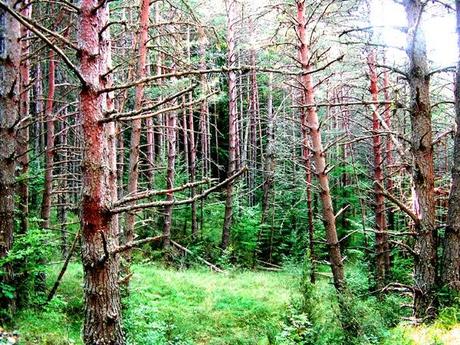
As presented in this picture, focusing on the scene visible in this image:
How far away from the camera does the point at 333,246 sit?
836 cm

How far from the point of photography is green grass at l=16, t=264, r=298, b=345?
268 inches

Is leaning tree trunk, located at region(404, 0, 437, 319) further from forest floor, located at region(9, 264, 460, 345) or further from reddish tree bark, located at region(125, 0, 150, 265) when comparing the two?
reddish tree bark, located at region(125, 0, 150, 265)

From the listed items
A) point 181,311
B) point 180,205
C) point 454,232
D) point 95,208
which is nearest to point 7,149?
point 180,205

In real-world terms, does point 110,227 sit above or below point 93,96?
below

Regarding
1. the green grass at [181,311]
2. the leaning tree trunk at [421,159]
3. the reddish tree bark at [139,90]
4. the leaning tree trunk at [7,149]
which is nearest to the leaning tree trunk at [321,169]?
the green grass at [181,311]

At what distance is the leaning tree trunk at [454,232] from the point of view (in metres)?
5.88

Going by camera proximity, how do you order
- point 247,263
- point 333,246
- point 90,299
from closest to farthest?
1. point 90,299
2. point 333,246
3. point 247,263

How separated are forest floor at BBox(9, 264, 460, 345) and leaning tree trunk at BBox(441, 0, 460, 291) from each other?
646 mm

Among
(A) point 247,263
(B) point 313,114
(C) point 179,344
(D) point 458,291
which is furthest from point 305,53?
(A) point 247,263

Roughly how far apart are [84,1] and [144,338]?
15.9 feet

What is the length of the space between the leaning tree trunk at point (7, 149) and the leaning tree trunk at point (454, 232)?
6.65 m

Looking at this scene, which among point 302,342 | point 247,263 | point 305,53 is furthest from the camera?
point 247,263

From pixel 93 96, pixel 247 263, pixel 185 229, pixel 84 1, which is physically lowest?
pixel 247 263

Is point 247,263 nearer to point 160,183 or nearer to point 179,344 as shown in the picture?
point 160,183
